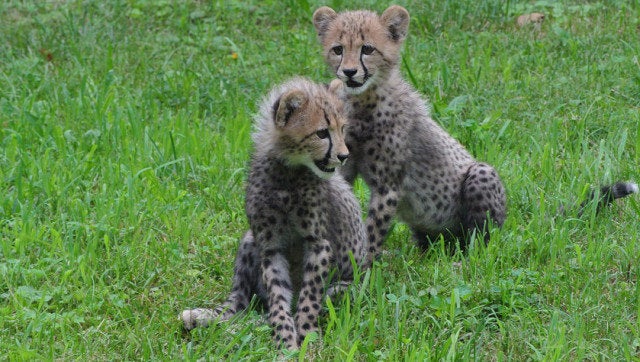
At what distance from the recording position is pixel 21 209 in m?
5.32

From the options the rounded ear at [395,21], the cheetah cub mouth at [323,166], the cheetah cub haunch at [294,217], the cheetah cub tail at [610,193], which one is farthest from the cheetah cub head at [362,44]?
the cheetah cub tail at [610,193]

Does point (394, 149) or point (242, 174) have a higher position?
point (394, 149)

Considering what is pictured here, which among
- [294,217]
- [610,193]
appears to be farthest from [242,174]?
[610,193]

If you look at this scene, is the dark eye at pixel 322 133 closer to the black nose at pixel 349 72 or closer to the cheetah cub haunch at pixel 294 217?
the cheetah cub haunch at pixel 294 217

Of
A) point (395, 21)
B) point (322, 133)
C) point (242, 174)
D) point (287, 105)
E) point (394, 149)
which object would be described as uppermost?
point (395, 21)

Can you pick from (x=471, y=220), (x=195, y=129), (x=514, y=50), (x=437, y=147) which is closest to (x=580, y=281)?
(x=471, y=220)

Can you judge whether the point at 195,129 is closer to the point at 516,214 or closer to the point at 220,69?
the point at 220,69

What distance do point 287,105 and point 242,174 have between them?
5.05 ft

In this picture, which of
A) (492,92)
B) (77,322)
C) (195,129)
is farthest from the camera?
(492,92)

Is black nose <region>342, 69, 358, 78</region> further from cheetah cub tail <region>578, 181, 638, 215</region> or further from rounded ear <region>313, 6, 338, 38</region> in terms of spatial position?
cheetah cub tail <region>578, 181, 638, 215</region>

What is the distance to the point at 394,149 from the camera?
5.34 metres

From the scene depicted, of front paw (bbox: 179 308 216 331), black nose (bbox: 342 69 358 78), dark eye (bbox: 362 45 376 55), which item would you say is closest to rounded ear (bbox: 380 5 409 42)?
dark eye (bbox: 362 45 376 55)

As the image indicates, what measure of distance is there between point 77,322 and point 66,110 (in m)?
2.54

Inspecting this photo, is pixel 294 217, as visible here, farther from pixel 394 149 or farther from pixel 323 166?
pixel 394 149
